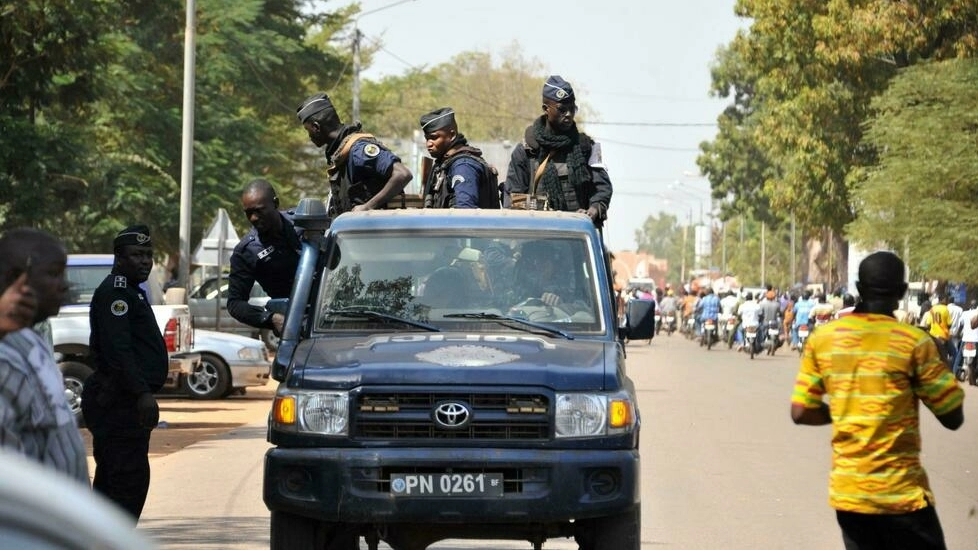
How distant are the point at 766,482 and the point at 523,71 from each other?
297ft

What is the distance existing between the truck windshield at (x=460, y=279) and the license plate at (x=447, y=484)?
3.62 ft

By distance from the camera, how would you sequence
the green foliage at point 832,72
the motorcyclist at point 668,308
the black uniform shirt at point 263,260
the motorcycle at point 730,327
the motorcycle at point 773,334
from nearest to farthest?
the black uniform shirt at point 263,260 → the green foliage at point 832,72 → the motorcycle at point 773,334 → the motorcycle at point 730,327 → the motorcyclist at point 668,308

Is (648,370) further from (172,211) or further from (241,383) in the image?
(241,383)

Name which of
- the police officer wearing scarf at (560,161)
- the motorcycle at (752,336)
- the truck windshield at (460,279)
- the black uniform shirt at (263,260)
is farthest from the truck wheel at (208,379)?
the motorcycle at (752,336)

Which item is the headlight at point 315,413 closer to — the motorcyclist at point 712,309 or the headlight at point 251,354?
the headlight at point 251,354

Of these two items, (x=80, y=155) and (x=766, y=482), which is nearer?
(x=766, y=482)

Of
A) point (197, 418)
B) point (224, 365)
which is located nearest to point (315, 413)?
point (197, 418)

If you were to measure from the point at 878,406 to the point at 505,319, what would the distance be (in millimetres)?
2651

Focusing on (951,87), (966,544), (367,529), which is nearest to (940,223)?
(951,87)

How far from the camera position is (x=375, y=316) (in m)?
8.48

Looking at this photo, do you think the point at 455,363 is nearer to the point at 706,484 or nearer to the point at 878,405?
the point at 878,405

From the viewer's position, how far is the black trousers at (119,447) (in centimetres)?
821

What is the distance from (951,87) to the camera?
3878cm

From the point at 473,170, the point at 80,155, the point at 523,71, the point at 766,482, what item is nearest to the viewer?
the point at 473,170
